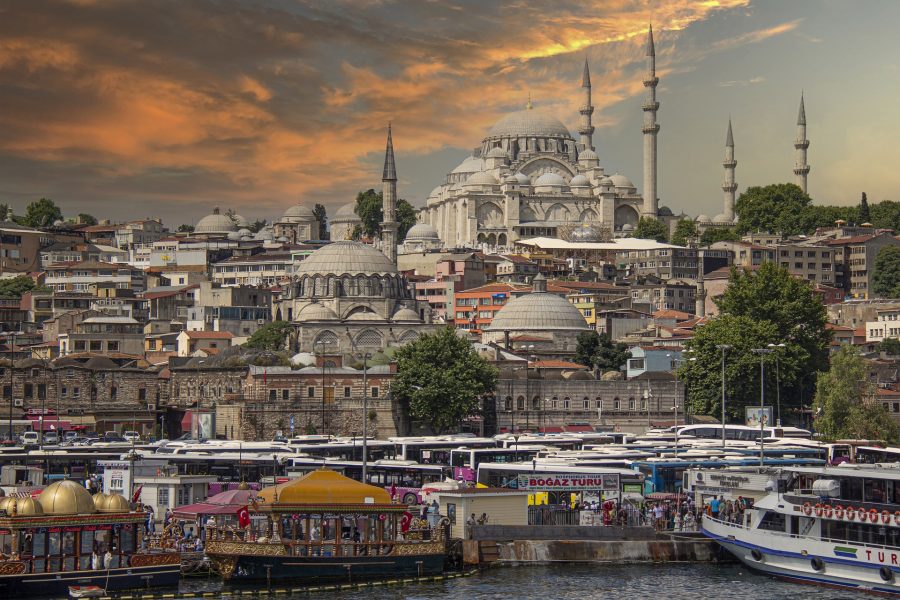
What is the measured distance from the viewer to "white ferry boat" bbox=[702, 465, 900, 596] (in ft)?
111

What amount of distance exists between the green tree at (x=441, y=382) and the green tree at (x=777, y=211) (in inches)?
2418

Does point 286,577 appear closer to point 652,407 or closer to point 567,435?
point 567,435

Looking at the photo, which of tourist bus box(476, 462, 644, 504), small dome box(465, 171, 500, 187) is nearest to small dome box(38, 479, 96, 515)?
tourist bus box(476, 462, 644, 504)

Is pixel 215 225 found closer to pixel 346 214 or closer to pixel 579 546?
pixel 346 214

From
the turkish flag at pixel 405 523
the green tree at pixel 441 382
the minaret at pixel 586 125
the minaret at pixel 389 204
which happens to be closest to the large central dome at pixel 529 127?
the minaret at pixel 586 125

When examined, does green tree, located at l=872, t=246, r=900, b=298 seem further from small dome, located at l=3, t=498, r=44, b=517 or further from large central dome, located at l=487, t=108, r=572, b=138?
small dome, located at l=3, t=498, r=44, b=517

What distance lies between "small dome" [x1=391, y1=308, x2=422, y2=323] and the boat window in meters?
48.8

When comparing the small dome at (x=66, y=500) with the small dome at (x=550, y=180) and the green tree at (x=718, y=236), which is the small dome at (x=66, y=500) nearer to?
the green tree at (x=718, y=236)

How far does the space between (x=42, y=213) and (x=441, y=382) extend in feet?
261

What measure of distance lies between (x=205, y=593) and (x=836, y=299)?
77.8 m

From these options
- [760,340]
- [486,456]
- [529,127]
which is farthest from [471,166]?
[486,456]

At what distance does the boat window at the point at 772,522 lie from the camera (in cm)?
3594

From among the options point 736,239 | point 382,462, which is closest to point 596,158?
point 736,239

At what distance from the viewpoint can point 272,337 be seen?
265 feet
